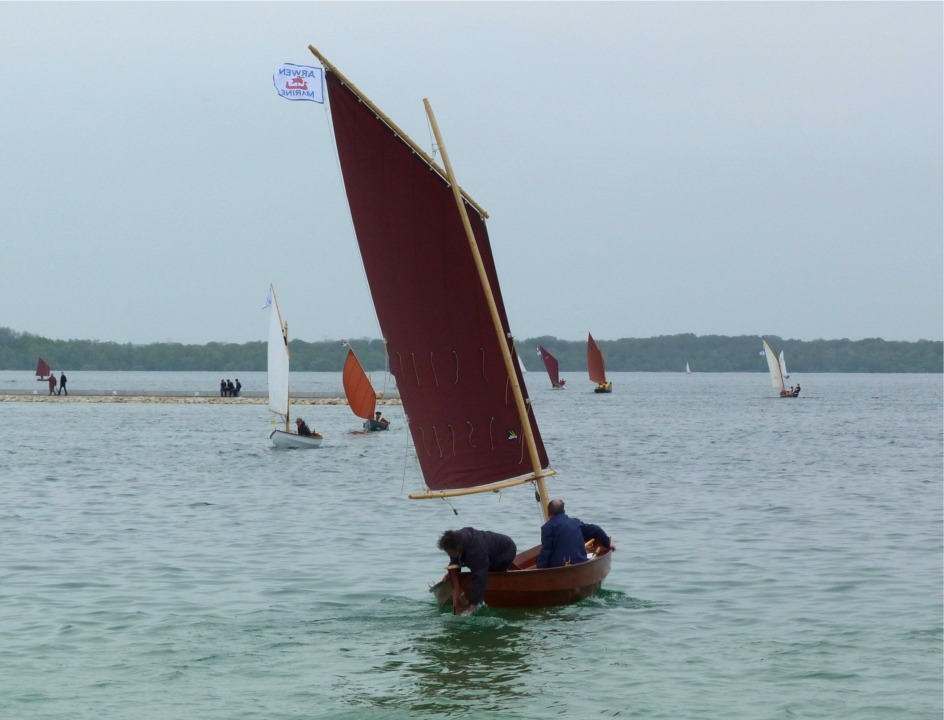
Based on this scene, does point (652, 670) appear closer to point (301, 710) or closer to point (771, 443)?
point (301, 710)

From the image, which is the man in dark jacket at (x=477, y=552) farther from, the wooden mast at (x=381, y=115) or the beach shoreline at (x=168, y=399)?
the beach shoreline at (x=168, y=399)

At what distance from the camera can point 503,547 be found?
17.7 meters

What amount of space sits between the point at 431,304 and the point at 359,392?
5298 cm

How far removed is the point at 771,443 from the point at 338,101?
178 ft

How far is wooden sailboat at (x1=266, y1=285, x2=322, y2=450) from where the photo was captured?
5788cm

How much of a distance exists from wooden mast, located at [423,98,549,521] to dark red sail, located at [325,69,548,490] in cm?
16

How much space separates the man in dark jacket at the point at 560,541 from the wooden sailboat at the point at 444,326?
22 centimetres

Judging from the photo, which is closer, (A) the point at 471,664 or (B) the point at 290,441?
(A) the point at 471,664

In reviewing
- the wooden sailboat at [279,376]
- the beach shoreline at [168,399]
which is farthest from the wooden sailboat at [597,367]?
the wooden sailboat at [279,376]

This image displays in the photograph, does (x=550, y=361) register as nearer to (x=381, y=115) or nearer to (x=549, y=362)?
(x=549, y=362)

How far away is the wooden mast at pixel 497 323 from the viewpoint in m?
18.0

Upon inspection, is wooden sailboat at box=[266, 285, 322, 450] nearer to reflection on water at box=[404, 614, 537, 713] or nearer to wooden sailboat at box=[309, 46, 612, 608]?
wooden sailboat at box=[309, 46, 612, 608]

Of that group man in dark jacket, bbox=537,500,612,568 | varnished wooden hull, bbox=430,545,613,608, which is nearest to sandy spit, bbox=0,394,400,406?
varnished wooden hull, bbox=430,545,613,608

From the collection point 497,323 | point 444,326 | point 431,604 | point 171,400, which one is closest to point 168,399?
point 171,400
